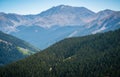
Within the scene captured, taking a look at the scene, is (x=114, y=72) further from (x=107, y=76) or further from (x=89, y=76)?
(x=89, y=76)

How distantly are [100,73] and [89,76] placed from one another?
9.72 m

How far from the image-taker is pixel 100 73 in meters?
195

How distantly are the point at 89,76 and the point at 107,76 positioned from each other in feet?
64.2

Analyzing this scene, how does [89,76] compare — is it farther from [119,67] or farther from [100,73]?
[119,67]

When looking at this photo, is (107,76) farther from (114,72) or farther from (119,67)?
(119,67)

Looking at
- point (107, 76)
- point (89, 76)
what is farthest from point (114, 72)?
point (89, 76)

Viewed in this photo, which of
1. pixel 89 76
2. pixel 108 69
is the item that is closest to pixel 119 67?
pixel 108 69

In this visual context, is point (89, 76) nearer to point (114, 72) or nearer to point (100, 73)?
point (100, 73)

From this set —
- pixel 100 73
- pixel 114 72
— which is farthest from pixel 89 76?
pixel 114 72

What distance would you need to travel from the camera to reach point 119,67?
198625 mm

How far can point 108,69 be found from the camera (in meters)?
198

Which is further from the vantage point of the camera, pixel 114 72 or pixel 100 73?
pixel 100 73

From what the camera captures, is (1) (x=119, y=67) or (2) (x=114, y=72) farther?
(1) (x=119, y=67)

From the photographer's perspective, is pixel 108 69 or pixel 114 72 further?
pixel 108 69
